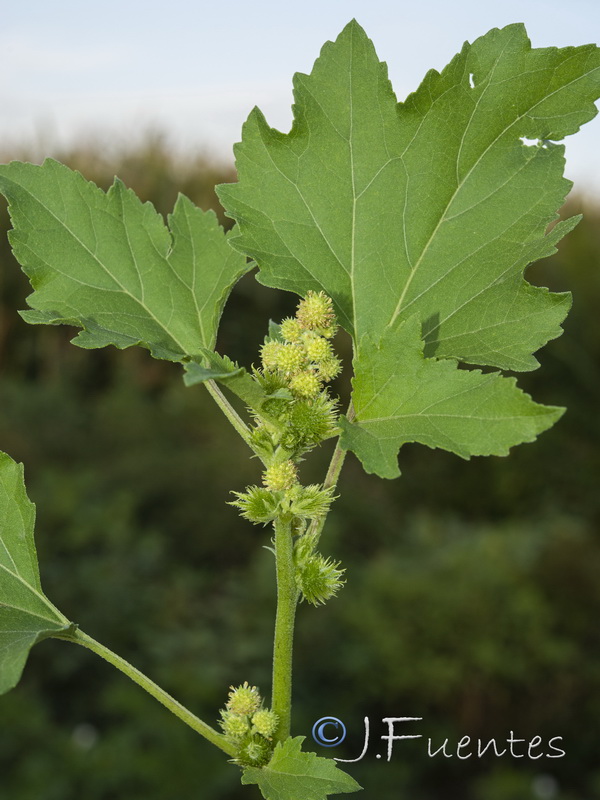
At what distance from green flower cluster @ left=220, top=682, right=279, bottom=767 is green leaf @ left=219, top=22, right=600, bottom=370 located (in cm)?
25

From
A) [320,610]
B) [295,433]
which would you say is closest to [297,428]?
[295,433]

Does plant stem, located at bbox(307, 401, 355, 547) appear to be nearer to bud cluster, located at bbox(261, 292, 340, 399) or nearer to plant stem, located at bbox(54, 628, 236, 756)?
bud cluster, located at bbox(261, 292, 340, 399)

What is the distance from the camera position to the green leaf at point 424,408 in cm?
47

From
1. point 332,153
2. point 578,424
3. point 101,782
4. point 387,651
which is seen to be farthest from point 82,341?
point 578,424

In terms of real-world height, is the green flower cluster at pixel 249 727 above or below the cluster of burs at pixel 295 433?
below

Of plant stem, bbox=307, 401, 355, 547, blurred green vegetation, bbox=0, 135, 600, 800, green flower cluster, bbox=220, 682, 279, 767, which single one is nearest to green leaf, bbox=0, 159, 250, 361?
plant stem, bbox=307, 401, 355, 547

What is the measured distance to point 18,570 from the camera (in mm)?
612

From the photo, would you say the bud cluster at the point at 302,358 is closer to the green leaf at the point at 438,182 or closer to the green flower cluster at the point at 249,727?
the green leaf at the point at 438,182

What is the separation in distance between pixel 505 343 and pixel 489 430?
12 cm

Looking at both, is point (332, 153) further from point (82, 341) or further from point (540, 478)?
point (540, 478)

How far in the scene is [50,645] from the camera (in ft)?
12.6

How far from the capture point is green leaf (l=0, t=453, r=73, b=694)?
1.90ft

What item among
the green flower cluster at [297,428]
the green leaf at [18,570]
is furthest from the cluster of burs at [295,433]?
the green leaf at [18,570]

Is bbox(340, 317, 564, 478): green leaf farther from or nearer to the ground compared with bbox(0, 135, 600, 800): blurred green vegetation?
farther from the ground
